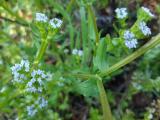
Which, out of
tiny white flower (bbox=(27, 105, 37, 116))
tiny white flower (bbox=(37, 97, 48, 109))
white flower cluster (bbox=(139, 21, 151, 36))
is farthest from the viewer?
tiny white flower (bbox=(27, 105, 37, 116))

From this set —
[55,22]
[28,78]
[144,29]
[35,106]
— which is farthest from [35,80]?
[144,29]

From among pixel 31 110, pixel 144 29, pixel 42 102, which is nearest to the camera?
pixel 144 29

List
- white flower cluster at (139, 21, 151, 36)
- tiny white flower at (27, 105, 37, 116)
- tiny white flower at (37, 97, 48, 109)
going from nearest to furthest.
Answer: white flower cluster at (139, 21, 151, 36), tiny white flower at (37, 97, 48, 109), tiny white flower at (27, 105, 37, 116)

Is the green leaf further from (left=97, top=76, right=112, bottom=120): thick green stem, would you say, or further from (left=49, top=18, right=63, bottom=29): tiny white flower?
(left=49, top=18, right=63, bottom=29): tiny white flower

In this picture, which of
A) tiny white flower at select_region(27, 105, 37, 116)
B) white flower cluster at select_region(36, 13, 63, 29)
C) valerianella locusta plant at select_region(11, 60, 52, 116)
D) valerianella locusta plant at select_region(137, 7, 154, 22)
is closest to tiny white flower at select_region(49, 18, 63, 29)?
white flower cluster at select_region(36, 13, 63, 29)

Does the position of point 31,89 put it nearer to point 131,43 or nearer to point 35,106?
point 35,106

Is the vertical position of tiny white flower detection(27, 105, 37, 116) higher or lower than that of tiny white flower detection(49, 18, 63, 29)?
lower

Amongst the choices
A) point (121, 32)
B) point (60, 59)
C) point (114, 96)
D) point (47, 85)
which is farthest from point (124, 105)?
point (121, 32)
